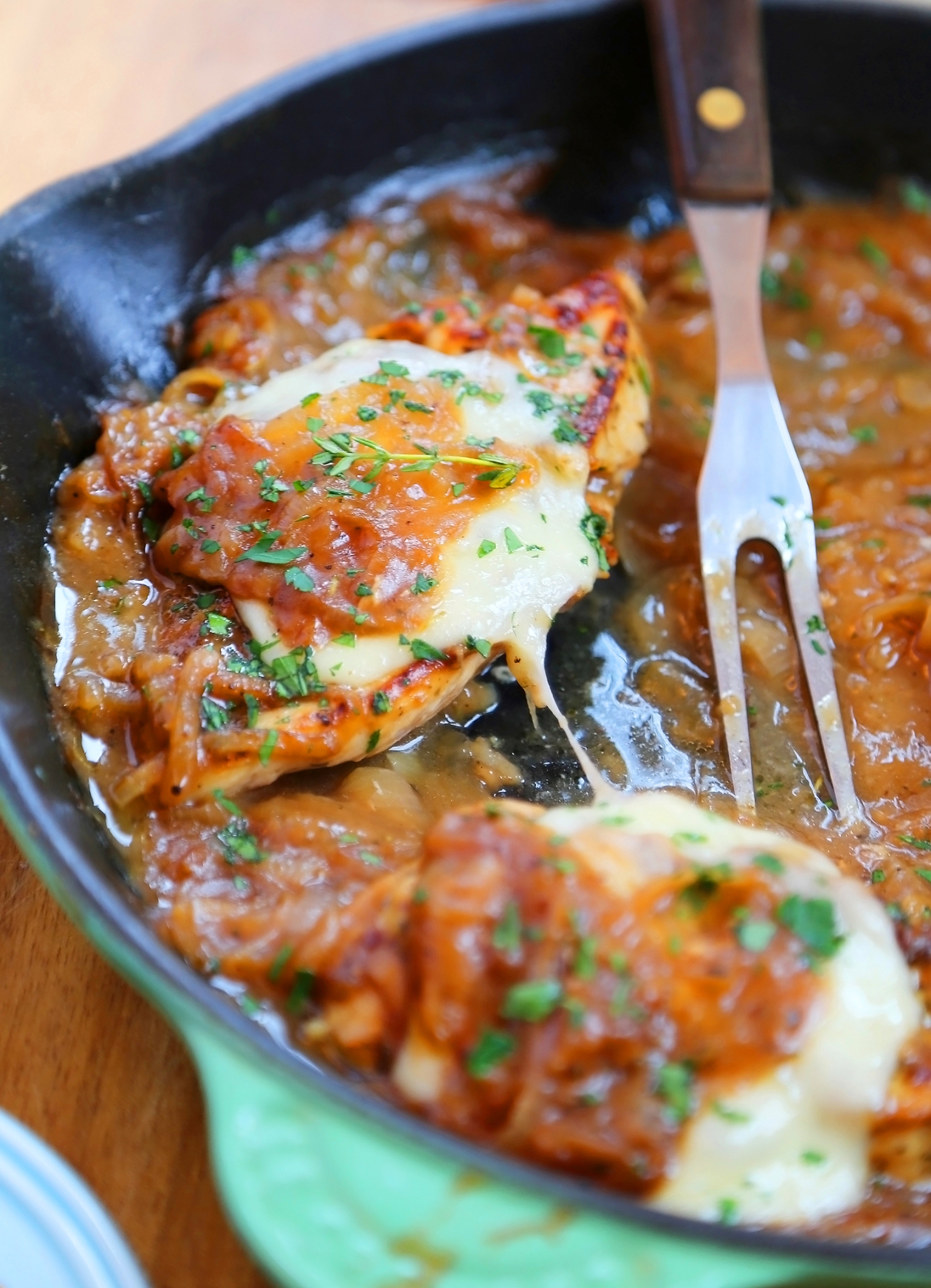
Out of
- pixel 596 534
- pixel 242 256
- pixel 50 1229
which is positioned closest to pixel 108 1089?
pixel 50 1229

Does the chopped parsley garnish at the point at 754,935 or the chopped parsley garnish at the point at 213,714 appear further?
the chopped parsley garnish at the point at 213,714

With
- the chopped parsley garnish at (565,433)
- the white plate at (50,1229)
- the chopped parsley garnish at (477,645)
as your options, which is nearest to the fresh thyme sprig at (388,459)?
the chopped parsley garnish at (565,433)

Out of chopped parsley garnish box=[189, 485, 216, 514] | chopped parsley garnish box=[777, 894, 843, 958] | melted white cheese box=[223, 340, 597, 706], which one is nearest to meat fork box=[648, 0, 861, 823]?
melted white cheese box=[223, 340, 597, 706]

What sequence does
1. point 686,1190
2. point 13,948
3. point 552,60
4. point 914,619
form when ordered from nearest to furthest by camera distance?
1. point 686,1190
2. point 13,948
3. point 914,619
4. point 552,60

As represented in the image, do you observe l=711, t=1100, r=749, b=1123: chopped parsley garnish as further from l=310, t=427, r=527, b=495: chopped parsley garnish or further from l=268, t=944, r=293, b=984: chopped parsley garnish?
l=310, t=427, r=527, b=495: chopped parsley garnish

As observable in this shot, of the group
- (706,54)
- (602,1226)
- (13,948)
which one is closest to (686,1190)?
(602,1226)

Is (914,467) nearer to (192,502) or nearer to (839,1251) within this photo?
(192,502)

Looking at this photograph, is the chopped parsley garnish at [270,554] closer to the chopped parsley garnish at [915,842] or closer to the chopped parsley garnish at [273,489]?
the chopped parsley garnish at [273,489]
